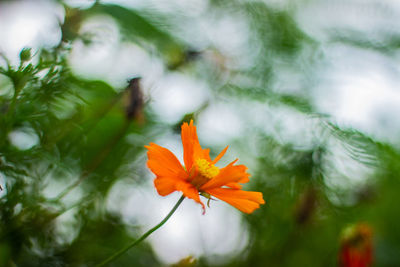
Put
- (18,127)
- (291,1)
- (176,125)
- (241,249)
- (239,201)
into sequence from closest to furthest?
(239,201) → (18,127) → (176,125) → (241,249) → (291,1)

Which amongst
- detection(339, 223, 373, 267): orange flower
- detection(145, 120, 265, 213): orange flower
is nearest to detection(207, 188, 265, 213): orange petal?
detection(145, 120, 265, 213): orange flower

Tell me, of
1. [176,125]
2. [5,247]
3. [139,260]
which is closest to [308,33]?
[176,125]

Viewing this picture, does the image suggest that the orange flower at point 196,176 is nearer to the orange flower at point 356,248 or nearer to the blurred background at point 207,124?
the blurred background at point 207,124

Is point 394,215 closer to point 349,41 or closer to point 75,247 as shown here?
point 349,41

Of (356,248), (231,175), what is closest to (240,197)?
(231,175)

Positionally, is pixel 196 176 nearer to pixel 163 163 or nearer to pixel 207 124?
pixel 163 163

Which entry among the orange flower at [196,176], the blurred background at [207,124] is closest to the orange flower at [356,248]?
the blurred background at [207,124]
